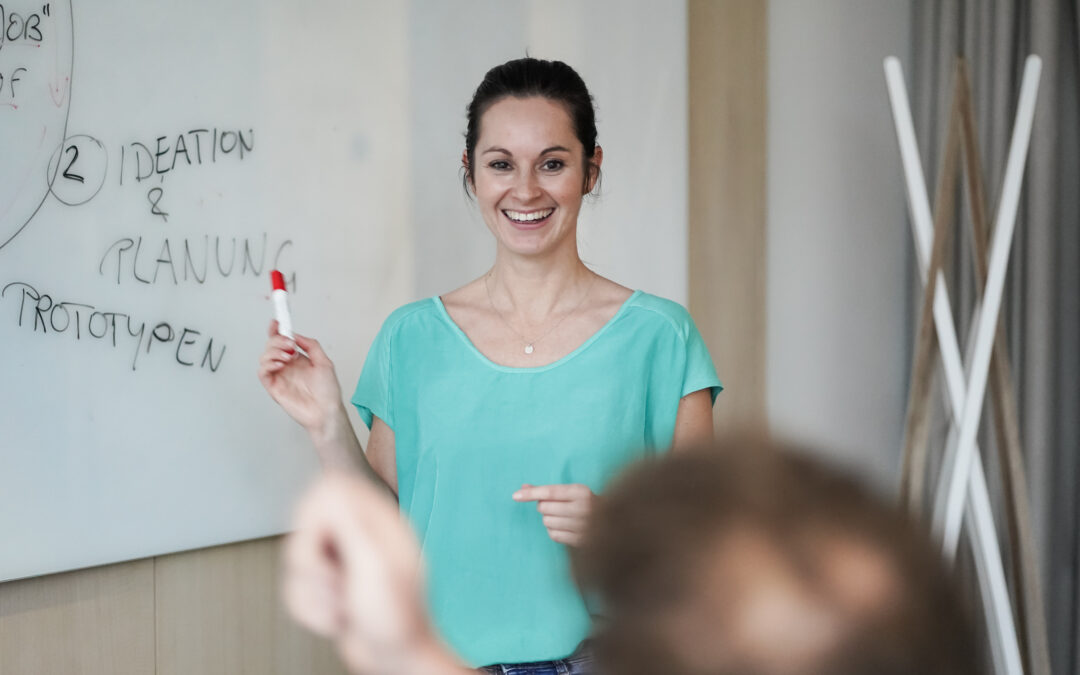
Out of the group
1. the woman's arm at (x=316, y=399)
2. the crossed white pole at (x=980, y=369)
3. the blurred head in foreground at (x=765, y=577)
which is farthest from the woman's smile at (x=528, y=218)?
the blurred head in foreground at (x=765, y=577)

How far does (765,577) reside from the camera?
276 mm

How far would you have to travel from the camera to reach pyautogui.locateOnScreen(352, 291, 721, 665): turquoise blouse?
4.24ft

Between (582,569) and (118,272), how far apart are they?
1379 millimetres

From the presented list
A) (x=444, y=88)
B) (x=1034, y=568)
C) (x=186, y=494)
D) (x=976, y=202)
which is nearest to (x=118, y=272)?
(x=186, y=494)

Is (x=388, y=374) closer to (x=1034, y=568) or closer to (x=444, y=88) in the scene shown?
(x=444, y=88)

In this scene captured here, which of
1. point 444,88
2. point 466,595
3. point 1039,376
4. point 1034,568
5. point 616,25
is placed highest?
point 616,25

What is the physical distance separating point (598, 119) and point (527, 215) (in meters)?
0.83

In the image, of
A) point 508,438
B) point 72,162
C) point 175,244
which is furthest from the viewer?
point 175,244

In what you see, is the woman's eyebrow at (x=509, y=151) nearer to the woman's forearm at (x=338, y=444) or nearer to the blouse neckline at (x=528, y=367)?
the blouse neckline at (x=528, y=367)

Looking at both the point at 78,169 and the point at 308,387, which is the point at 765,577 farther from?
the point at 78,169

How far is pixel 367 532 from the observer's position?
41 cm

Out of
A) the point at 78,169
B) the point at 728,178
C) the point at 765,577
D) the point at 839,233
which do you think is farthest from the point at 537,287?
the point at 839,233

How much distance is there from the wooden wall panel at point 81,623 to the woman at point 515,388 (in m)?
0.49

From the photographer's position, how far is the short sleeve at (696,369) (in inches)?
55.0
